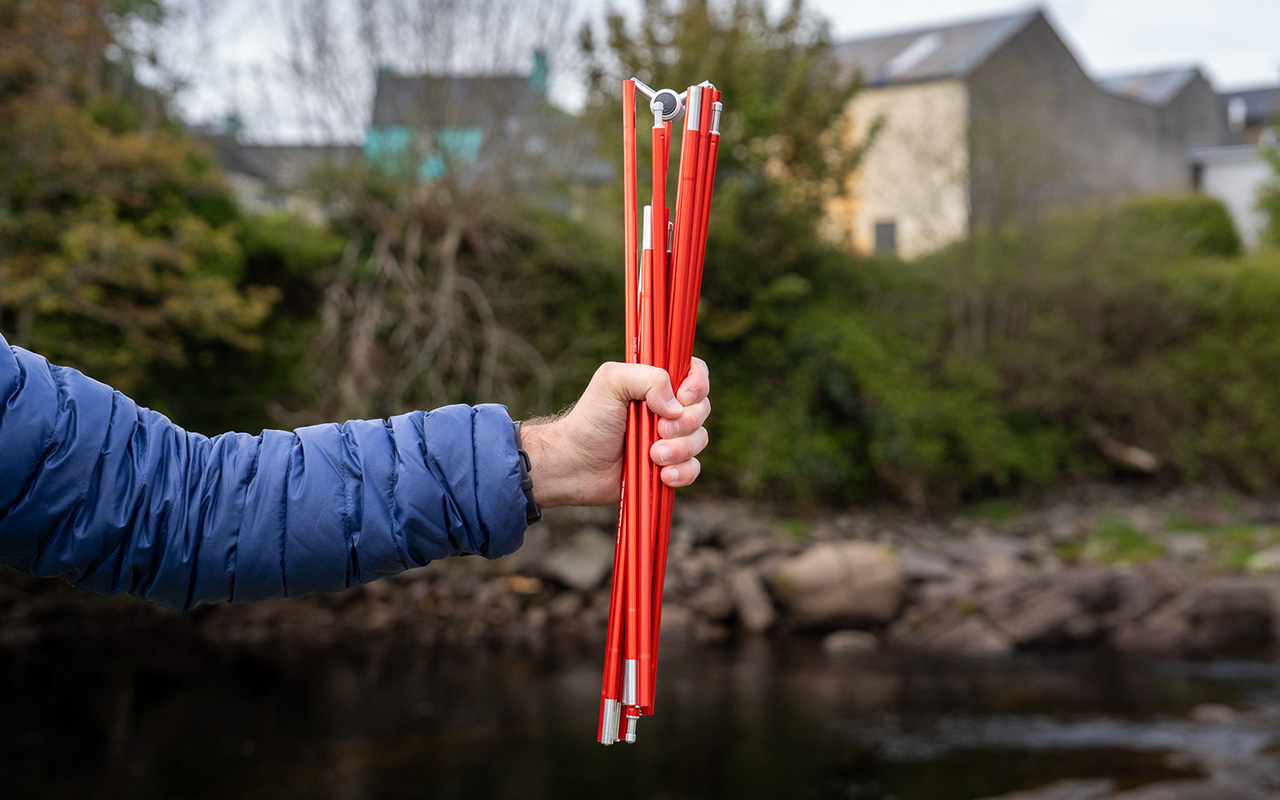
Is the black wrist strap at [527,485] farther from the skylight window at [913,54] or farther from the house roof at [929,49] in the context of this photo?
the skylight window at [913,54]

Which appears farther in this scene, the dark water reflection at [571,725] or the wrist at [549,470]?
the dark water reflection at [571,725]

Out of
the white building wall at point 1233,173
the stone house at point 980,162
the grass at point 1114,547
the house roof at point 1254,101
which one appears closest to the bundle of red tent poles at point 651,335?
the grass at point 1114,547

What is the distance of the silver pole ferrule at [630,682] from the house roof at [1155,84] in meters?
26.4

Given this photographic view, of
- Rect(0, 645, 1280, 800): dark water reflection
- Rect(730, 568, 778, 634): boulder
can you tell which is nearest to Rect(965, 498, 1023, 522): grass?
Rect(730, 568, 778, 634): boulder

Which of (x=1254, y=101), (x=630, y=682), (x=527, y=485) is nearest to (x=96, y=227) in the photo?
(x=527, y=485)

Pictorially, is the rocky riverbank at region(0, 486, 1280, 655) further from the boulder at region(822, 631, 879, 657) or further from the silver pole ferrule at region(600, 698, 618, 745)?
the silver pole ferrule at region(600, 698, 618, 745)

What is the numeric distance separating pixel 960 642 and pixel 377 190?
7.36 metres

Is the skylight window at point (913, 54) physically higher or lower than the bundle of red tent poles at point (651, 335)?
higher

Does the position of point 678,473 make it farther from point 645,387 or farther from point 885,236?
point 885,236

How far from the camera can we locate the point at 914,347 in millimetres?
12836

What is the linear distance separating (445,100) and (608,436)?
9918mm

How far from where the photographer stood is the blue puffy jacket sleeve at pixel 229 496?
1375 mm

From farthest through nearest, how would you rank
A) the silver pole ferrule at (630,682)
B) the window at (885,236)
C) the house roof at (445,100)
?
the window at (885,236) → the house roof at (445,100) → the silver pole ferrule at (630,682)

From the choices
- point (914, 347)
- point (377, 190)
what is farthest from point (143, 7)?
point (914, 347)
